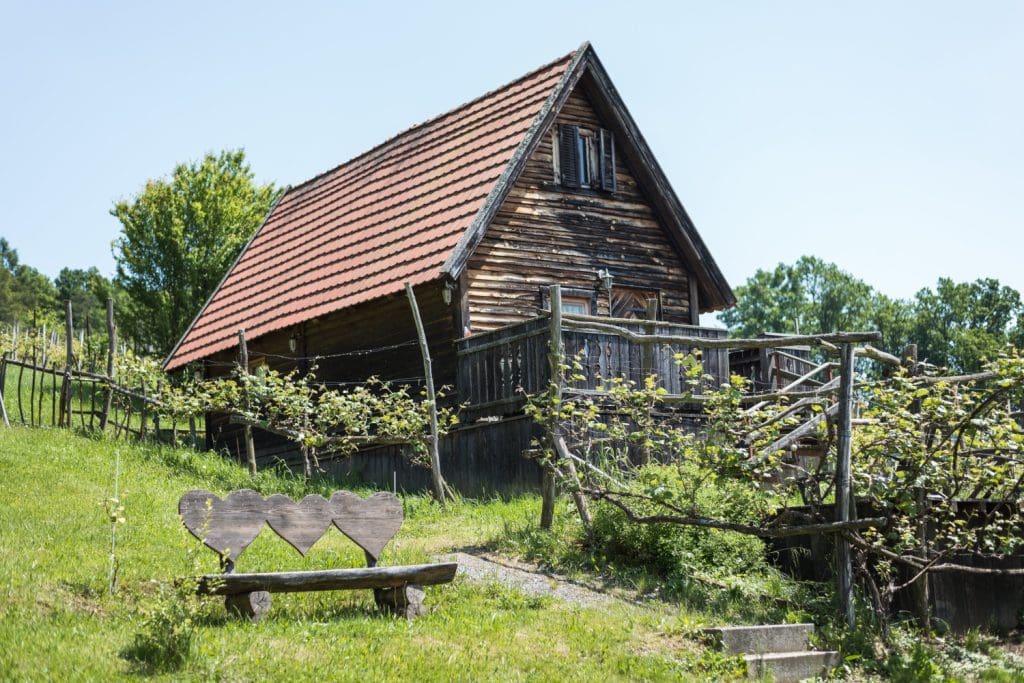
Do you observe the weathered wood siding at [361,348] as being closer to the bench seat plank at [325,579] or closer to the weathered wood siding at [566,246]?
the weathered wood siding at [566,246]

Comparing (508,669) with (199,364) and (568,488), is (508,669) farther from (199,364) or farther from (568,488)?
(199,364)

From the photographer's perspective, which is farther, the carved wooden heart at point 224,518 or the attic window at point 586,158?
the attic window at point 586,158

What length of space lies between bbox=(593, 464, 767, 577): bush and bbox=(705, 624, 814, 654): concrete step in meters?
1.55

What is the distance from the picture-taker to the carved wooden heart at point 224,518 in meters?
9.80

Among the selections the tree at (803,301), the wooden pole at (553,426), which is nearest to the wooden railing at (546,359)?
the wooden pole at (553,426)

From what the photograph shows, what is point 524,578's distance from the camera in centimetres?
1160

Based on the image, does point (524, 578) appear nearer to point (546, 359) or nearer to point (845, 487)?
point (845, 487)

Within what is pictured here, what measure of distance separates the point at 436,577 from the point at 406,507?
5.15 m

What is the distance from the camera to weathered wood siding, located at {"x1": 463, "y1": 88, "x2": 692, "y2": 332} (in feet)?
64.7

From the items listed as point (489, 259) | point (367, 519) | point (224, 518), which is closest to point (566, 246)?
point (489, 259)

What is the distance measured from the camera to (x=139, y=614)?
9.39 m

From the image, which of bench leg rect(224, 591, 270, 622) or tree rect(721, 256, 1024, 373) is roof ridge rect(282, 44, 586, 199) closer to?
bench leg rect(224, 591, 270, 622)

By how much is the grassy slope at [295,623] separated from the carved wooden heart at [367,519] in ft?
1.74

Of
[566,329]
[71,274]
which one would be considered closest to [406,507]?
[566,329]
